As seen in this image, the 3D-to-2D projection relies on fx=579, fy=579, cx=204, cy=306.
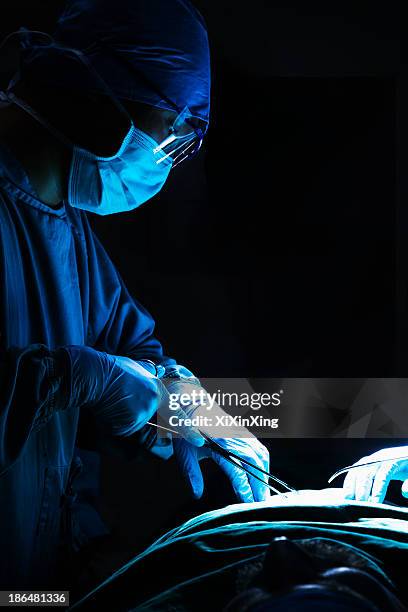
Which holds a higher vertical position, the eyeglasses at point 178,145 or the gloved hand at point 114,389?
the eyeglasses at point 178,145

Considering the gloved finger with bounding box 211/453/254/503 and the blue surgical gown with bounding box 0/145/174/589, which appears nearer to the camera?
the blue surgical gown with bounding box 0/145/174/589

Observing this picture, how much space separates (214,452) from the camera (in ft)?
5.46

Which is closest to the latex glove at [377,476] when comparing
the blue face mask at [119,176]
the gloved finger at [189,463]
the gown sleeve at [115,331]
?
the gloved finger at [189,463]

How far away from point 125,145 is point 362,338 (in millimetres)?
866

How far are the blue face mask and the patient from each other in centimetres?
86

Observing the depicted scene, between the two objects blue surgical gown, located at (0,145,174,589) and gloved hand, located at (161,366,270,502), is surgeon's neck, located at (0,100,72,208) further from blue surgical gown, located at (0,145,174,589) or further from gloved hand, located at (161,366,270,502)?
gloved hand, located at (161,366,270,502)

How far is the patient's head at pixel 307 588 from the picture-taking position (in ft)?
2.89

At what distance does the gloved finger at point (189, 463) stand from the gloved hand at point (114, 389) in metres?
0.14

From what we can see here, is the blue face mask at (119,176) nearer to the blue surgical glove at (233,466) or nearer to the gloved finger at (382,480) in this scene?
the blue surgical glove at (233,466)

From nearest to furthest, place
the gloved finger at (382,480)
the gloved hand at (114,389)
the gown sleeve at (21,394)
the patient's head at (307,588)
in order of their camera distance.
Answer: the patient's head at (307,588) < the gown sleeve at (21,394) < the gloved hand at (114,389) < the gloved finger at (382,480)

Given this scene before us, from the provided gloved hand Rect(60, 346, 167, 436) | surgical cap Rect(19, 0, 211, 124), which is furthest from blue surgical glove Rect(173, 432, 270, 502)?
surgical cap Rect(19, 0, 211, 124)

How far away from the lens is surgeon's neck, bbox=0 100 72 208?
4.90 ft

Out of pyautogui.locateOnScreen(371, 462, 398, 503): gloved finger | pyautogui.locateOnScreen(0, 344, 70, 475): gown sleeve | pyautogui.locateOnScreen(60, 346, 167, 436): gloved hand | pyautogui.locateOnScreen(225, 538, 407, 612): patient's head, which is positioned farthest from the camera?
pyautogui.locateOnScreen(371, 462, 398, 503): gloved finger

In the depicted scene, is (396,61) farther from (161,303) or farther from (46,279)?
(46,279)
